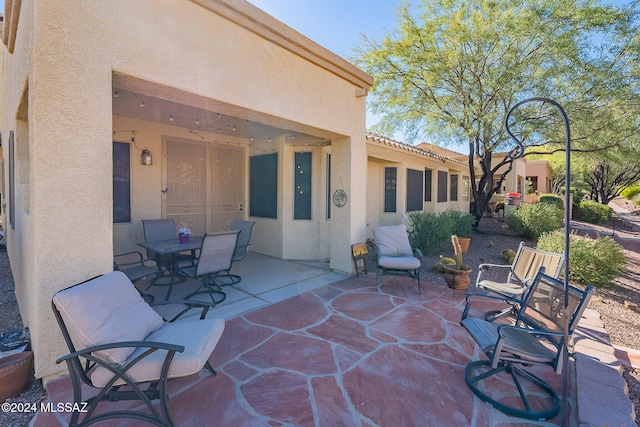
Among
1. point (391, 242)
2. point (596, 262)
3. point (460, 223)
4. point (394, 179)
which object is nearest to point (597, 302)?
point (596, 262)

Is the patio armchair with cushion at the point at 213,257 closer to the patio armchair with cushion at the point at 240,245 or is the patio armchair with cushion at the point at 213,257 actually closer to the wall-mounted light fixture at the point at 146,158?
the patio armchair with cushion at the point at 240,245

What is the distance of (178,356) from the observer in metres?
2.45

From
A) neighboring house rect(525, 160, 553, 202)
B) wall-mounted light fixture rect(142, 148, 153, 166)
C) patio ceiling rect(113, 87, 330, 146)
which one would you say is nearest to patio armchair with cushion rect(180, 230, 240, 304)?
patio ceiling rect(113, 87, 330, 146)

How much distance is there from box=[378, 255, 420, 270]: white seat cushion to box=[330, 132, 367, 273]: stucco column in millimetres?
989

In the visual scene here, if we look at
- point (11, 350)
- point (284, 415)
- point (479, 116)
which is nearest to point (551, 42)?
point (479, 116)

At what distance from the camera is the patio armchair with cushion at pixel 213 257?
15.6 ft

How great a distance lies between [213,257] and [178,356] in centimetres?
258

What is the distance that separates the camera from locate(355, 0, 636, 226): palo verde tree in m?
8.17

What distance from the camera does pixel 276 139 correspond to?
26.6 feet

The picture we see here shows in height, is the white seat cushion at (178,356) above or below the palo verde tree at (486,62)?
below

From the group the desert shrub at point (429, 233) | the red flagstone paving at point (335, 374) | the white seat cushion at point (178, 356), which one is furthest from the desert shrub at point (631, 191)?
the white seat cushion at point (178, 356)

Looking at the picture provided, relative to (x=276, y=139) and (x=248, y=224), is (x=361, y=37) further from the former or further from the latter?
(x=248, y=224)

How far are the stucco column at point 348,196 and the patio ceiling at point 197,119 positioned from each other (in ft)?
1.97

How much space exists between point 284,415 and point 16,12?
587 centimetres
